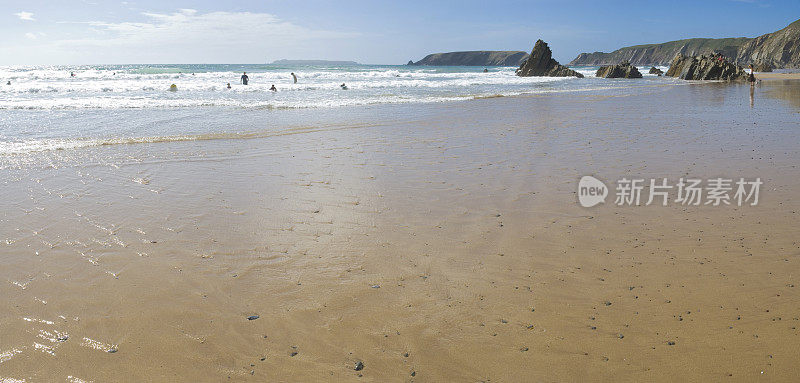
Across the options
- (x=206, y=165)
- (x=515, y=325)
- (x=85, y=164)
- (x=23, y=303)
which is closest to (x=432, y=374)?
(x=515, y=325)

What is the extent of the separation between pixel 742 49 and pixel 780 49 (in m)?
28.0

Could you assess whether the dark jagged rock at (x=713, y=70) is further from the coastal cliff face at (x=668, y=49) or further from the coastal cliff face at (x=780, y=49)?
the coastal cliff face at (x=668, y=49)

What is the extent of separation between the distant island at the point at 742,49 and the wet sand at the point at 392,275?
8392cm

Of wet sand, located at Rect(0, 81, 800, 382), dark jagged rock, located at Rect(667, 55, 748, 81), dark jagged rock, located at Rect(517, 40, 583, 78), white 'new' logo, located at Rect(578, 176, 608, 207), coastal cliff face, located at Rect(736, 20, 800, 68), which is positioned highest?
coastal cliff face, located at Rect(736, 20, 800, 68)

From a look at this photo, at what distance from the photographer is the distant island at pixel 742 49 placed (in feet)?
312

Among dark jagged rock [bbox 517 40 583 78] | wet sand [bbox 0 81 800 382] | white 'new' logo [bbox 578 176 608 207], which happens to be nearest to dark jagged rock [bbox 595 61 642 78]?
dark jagged rock [bbox 517 40 583 78]

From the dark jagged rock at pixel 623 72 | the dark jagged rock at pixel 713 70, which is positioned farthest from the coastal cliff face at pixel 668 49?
the dark jagged rock at pixel 713 70

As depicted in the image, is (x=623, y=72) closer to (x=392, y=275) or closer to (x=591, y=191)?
(x=591, y=191)

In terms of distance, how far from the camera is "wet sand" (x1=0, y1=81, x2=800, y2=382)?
9.89 feet

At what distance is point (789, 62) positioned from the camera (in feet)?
308

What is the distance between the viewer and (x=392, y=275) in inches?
162

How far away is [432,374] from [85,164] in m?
8.59

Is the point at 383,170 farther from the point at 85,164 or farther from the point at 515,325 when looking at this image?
the point at 85,164

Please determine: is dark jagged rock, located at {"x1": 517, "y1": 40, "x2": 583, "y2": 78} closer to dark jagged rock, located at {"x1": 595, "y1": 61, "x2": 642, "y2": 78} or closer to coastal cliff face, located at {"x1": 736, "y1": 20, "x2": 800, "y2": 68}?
dark jagged rock, located at {"x1": 595, "y1": 61, "x2": 642, "y2": 78}
